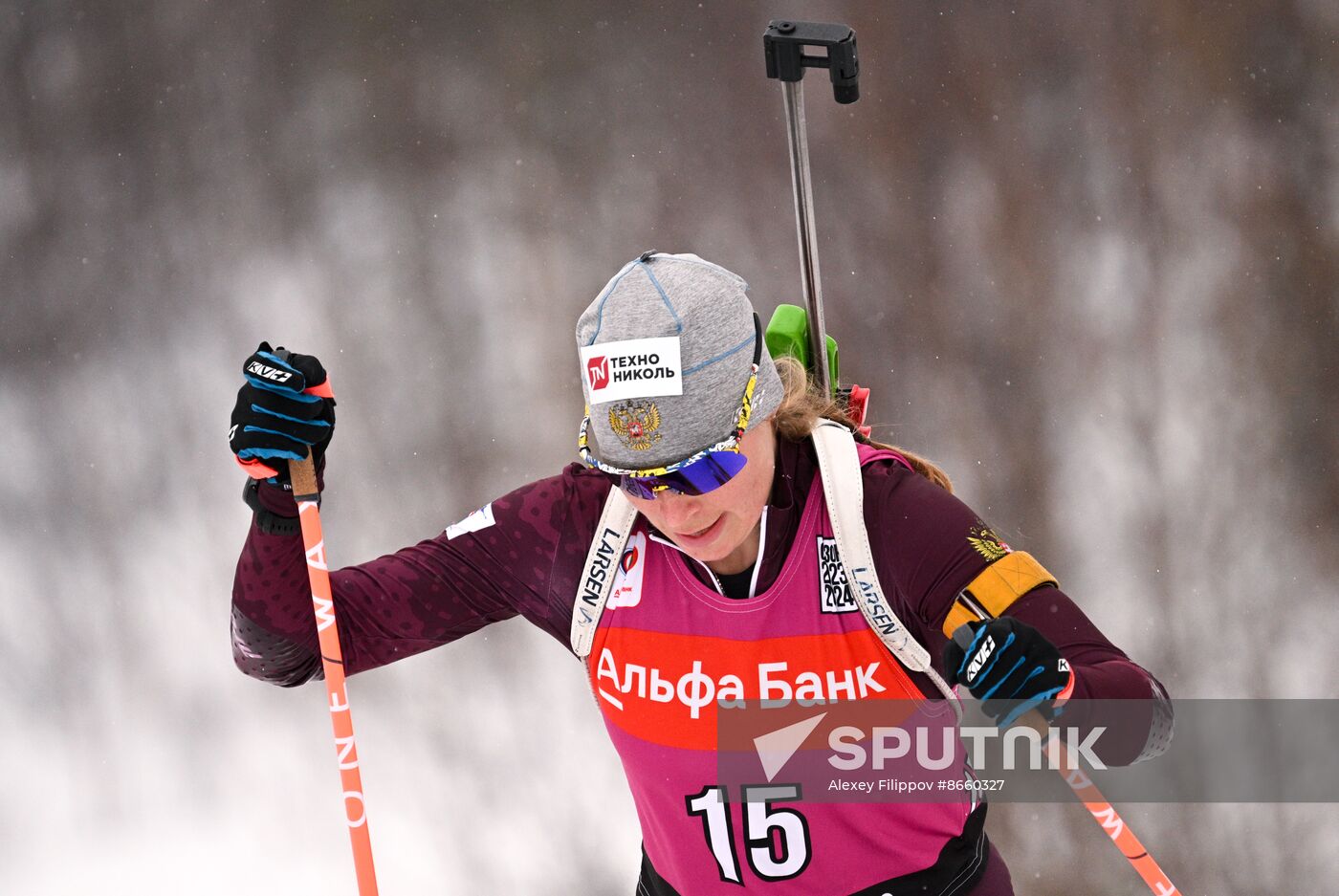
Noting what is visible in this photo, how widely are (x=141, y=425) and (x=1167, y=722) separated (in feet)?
11.7

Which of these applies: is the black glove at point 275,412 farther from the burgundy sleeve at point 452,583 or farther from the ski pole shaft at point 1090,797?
the ski pole shaft at point 1090,797

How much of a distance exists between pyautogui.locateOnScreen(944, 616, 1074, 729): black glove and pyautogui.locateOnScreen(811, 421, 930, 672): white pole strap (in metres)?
0.20

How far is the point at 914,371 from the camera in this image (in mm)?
4258

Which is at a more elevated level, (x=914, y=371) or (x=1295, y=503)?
(x=914, y=371)

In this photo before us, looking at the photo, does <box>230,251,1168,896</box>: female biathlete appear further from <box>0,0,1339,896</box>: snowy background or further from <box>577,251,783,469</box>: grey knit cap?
<box>0,0,1339,896</box>: snowy background

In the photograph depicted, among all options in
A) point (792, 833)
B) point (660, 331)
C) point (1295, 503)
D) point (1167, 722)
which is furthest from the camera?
point (1295, 503)

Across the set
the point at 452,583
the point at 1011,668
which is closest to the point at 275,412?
the point at 452,583

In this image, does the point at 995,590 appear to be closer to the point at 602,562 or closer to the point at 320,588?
the point at 602,562

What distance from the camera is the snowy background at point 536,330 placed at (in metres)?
4.13

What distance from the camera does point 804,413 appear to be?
1.87 meters

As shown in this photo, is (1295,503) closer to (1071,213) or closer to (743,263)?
(1071,213)

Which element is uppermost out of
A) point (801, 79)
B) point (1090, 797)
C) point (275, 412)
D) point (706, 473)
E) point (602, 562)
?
point (801, 79)

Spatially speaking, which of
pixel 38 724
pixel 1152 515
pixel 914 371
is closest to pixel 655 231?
pixel 914 371

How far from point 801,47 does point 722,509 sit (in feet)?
2.36
